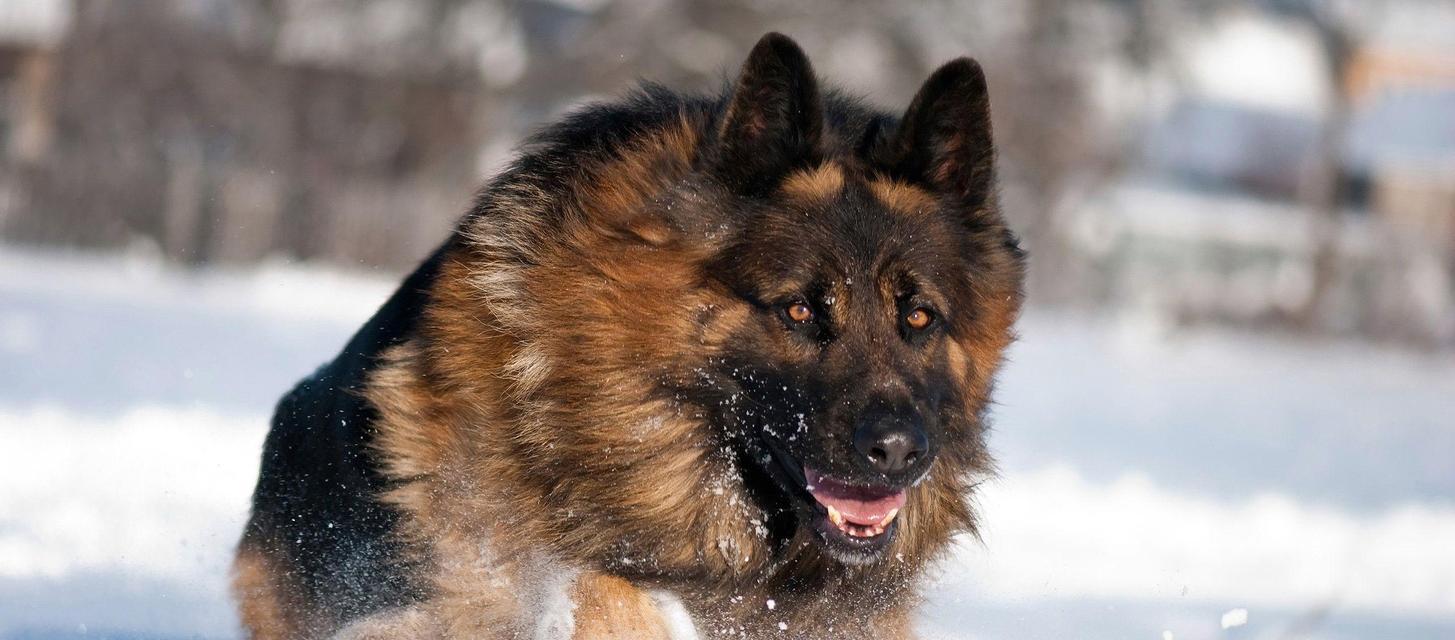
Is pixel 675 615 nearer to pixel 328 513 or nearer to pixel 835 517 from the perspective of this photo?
pixel 835 517

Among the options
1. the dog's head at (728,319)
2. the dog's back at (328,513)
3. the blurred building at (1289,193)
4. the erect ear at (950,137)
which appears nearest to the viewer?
the dog's head at (728,319)

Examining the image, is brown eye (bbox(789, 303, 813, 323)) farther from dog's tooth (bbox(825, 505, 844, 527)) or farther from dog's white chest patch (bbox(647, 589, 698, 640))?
dog's white chest patch (bbox(647, 589, 698, 640))

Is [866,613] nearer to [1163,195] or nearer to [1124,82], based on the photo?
[1124,82]

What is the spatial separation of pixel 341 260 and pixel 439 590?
22169 millimetres

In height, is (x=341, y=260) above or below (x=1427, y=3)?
above

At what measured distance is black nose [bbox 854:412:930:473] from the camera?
3604mm

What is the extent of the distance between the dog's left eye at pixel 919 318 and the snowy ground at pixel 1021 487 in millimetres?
815

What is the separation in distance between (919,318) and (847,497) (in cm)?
55

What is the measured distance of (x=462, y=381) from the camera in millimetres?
4078

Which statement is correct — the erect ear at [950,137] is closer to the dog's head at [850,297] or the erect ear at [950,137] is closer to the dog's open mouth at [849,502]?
the dog's head at [850,297]

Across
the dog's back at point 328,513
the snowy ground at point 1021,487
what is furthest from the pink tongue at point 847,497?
the dog's back at point 328,513

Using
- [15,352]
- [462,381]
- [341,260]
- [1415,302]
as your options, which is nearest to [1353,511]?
[462,381]

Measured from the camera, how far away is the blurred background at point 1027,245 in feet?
21.6

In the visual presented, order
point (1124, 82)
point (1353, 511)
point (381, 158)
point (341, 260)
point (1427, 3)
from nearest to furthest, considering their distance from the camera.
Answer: point (1353, 511), point (341, 260), point (381, 158), point (1124, 82), point (1427, 3)
